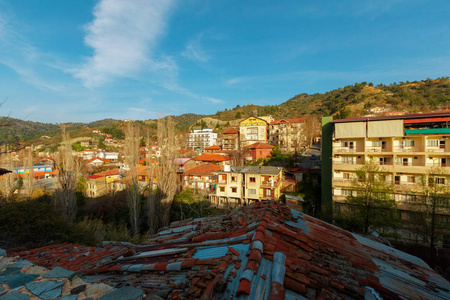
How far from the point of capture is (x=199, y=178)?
26.0 m

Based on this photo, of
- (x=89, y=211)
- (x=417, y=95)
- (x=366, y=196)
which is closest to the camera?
(x=366, y=196)

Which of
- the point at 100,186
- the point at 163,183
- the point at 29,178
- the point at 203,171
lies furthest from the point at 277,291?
the point at 100,186

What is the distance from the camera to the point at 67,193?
16.0 meters

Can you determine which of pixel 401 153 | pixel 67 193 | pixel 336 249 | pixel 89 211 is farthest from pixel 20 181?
pixel 401 153

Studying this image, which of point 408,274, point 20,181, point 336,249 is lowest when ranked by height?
point 20,181

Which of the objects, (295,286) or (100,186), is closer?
(295,286)

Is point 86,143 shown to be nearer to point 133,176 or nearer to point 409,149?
point 133,176

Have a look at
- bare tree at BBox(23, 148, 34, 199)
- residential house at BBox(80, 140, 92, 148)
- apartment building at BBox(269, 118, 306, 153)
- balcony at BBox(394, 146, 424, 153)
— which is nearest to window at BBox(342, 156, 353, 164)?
balcony at BBox(394, 146, 424, 153)

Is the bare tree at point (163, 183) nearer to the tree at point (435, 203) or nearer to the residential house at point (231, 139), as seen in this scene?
the tree at point (435, 203)

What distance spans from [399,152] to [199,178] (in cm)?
2036

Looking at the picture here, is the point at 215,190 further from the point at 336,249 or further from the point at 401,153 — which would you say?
the point at 336,249

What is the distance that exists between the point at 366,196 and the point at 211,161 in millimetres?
23636

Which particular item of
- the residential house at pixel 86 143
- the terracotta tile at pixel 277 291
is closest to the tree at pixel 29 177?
the terracotta tile at pixel 277 291

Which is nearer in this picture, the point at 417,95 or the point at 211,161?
the point at 211,161
